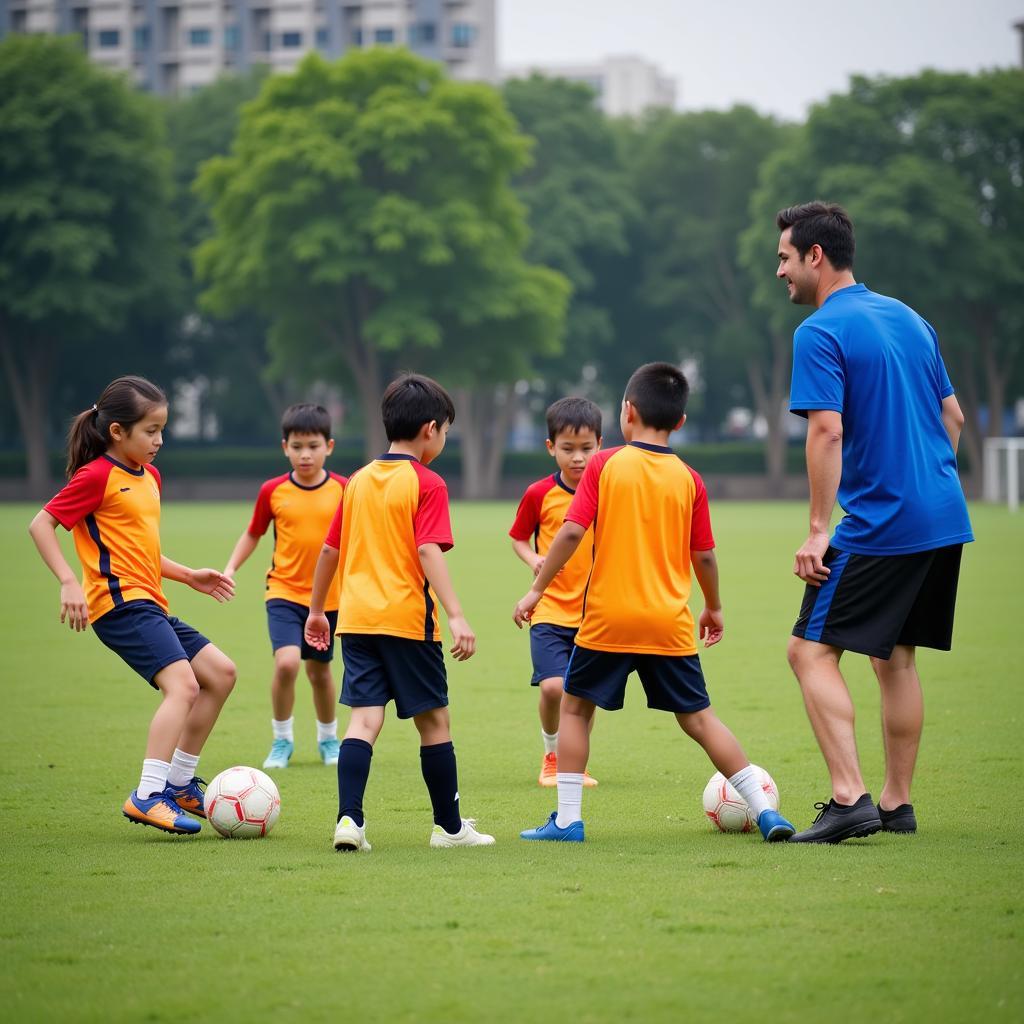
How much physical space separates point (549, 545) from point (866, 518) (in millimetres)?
2443

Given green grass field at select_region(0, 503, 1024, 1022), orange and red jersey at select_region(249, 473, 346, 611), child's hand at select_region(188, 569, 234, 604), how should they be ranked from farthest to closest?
orange and red jersey at select_region(249, 473, 346, 611), child's hand at select_region(188, 569, 234, 604), green grass field at select_region(0, 503, 1024, 1022)

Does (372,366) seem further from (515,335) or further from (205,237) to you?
(205,237)

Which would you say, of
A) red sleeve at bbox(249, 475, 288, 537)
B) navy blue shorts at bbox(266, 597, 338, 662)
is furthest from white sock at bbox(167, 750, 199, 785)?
red sleeve at bbox(249, 475, 288, 537)

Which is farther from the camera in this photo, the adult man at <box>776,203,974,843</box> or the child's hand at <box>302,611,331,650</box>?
the child's hand at <box>302,611,331,650</box>

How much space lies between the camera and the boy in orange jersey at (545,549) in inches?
311

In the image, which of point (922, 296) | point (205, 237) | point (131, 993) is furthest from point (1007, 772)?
point (205, 237)

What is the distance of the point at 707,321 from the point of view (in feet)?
201

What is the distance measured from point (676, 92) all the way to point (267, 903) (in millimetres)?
190018

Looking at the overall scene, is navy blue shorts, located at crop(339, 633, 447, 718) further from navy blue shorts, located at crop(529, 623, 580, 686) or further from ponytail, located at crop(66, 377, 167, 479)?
navy blue shorts, located at crop(529, 623, 580, 686)

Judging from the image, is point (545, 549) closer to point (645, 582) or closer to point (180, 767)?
point (645, 582)

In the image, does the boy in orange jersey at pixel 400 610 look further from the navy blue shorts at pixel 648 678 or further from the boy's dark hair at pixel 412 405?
the navy blue shorts at pixel 648 678

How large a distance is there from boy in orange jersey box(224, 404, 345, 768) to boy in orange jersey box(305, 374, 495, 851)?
2459 mm

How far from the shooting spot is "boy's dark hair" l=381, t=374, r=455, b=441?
6.25 m

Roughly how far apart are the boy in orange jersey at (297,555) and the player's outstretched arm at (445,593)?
2.66m
